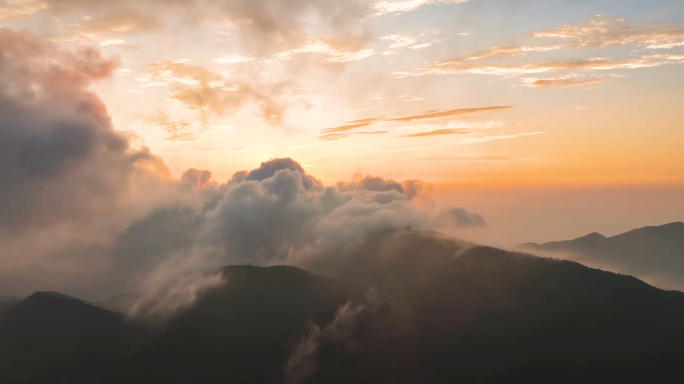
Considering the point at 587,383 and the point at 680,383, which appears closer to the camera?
the point at 680,383

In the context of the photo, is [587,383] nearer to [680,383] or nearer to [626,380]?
[626,380]

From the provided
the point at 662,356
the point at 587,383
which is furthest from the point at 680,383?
the point at 587,383

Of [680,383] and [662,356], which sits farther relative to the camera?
[662,356]

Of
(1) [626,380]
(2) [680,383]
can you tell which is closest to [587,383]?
(1) [626,380]

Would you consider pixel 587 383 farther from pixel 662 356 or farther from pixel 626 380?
pixel 662 356
